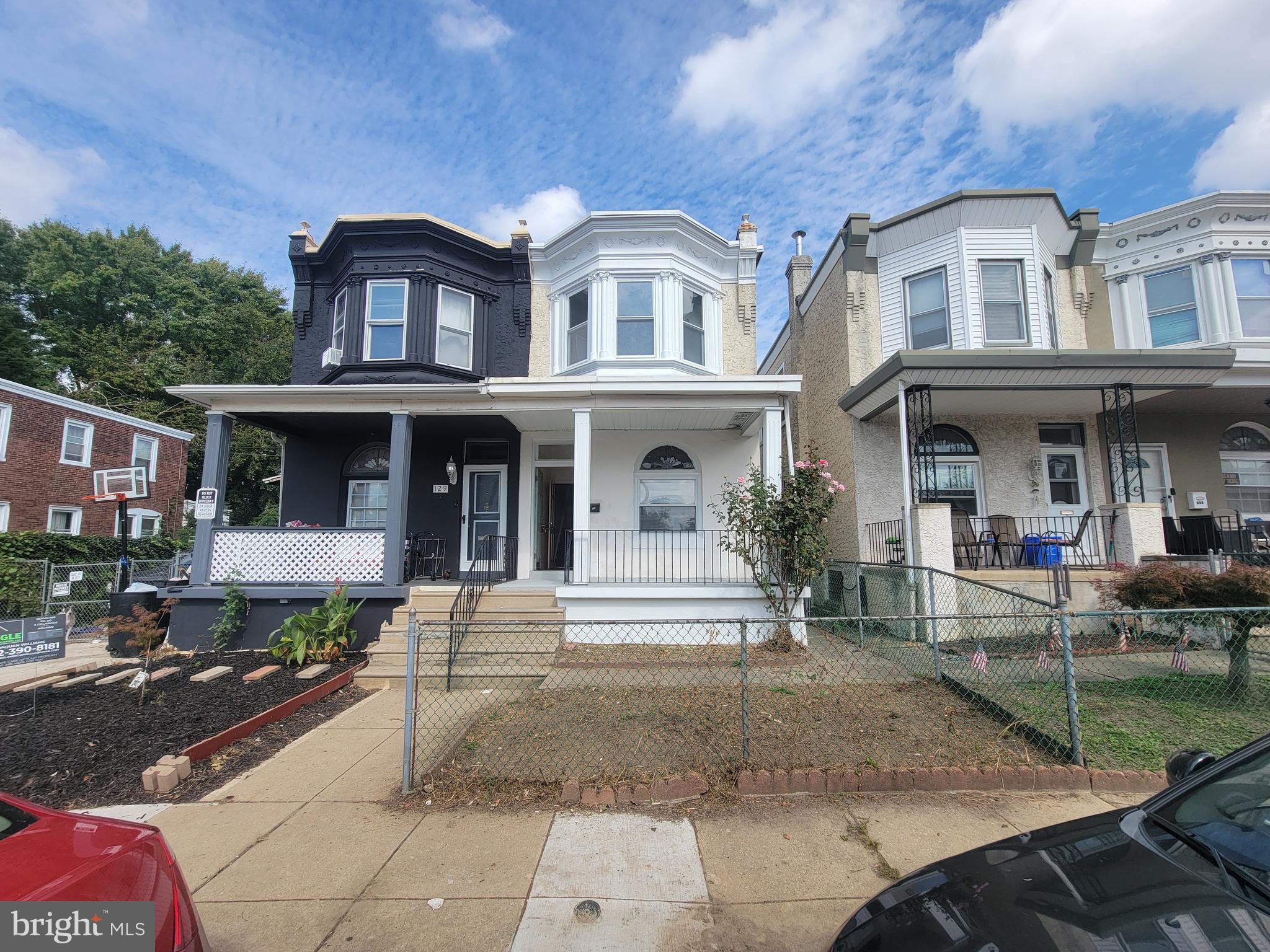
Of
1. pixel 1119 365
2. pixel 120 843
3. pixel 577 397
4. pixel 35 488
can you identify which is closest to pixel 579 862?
pixel 120 843

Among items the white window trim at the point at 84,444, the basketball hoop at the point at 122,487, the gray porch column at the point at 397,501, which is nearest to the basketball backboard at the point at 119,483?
the basketball hoop at the point at 122,487

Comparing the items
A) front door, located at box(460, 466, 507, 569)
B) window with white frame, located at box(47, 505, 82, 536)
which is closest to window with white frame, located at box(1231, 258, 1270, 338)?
front door, located at box(460, 466, 507, 569)

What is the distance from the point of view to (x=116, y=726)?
5355 mm

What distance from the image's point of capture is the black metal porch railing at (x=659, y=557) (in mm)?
9961

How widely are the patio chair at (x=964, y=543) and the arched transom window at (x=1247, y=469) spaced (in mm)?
6014

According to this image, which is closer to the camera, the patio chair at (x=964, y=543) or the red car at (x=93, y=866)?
the red car at (x=93, y=866)

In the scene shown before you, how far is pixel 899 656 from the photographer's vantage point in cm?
727

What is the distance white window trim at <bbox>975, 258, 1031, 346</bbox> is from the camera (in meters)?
10.4

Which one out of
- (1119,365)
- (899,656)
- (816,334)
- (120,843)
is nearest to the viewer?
(120,843)

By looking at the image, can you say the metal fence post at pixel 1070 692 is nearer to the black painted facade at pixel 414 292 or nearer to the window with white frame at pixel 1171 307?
the black painted facade at pixel 414 292

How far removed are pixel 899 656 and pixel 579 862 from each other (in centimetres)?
549

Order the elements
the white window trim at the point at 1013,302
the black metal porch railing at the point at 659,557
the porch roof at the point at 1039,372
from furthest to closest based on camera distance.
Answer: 1. the white window trim at the point at 1013,302
2. the black metal porch railing at the point at 659,557
3. the porch roof at the point at 1039,372

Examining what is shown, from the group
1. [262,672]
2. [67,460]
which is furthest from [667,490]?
[67,460]

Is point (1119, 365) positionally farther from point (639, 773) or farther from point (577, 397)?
point (639, 773)
